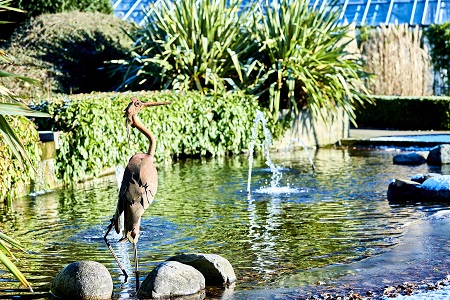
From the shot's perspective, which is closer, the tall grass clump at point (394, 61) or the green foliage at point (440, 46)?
the tall grass clump at point (394, 61)

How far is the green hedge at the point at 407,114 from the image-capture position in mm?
20812

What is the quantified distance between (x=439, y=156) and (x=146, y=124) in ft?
15.7

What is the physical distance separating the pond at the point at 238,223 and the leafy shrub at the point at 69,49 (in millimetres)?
4975

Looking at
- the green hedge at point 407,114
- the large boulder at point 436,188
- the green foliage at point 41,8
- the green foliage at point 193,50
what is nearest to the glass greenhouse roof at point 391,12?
the green hedge at point 407,114

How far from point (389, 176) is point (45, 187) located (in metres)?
4.90

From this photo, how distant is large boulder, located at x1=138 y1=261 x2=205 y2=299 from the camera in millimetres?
6039

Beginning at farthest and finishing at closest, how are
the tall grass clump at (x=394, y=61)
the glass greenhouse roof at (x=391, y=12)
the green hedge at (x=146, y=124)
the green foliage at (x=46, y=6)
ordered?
the glass greenhouse roof at (x=391, y=12) < the tall grass clump at (x=394, y=61) < the green foliage at (x=46, y=6) < the green hedge at (x=146, y=124)

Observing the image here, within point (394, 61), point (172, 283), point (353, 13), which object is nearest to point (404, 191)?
point (172, 283)

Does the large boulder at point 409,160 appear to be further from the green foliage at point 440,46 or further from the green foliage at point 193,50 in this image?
the green foliage at point 440,46

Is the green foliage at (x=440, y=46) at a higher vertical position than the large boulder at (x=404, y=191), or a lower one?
higher

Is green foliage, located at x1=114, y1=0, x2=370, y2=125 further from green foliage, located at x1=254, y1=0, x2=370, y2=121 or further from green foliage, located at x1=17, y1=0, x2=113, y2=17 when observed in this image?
green foliage, located at x1=17, y1=0, x2=113, y2=17

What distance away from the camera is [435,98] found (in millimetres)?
21094

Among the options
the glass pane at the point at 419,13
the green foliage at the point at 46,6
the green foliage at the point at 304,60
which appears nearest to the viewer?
the green foliage at the point at 304,60

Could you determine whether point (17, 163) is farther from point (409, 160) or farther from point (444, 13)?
point (444, 13)
